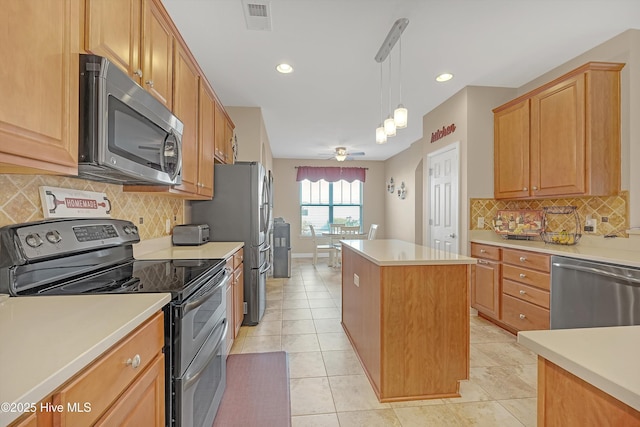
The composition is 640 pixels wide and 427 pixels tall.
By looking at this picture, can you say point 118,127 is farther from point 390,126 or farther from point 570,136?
point 570,136

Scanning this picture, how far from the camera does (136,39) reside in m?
1.46

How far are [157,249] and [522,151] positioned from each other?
3555 millimetres

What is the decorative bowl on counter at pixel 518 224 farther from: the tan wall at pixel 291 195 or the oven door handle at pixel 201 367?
the tan wall at pixel 291 195

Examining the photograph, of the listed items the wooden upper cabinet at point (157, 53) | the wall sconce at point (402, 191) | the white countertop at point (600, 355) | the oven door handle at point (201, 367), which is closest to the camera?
the white countertop at point (600, 355)

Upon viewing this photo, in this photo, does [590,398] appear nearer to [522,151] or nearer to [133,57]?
[133,57]

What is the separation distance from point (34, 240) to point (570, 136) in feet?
12.0

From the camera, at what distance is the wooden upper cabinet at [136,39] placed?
1.13 m

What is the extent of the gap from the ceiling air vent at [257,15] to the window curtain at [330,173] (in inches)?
212

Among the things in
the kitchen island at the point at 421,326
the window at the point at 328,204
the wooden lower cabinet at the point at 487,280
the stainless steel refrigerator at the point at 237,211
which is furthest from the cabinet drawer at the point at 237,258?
the window at the point at 328,204

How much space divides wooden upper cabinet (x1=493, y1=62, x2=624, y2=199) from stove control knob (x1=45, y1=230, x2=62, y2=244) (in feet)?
11.6

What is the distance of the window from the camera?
7898 millimetres

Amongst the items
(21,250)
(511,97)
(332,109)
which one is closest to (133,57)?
(21,250)

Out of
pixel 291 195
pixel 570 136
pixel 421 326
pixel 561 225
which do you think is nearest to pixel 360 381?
pixel 421 326

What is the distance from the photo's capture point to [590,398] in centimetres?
58
